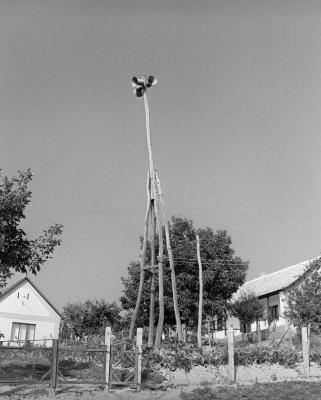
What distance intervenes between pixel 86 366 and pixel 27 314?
18.3m

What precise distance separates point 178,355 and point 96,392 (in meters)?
3.85

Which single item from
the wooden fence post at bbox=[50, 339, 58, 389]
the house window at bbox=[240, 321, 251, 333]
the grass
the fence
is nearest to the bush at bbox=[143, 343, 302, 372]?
the fence

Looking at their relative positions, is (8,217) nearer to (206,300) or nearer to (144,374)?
(144,374)

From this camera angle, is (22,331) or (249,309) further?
(249,309)

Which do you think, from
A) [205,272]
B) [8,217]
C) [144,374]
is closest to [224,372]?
[144,374]

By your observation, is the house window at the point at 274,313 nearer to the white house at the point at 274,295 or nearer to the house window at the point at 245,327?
the white house at the point at 274,295

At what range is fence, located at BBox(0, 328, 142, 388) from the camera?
14.9 meters

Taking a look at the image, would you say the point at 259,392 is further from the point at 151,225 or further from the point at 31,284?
the point at 31,284

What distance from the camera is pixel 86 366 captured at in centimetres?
1827

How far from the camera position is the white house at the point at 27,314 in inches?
1356

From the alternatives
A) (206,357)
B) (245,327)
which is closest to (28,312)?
(245,327)

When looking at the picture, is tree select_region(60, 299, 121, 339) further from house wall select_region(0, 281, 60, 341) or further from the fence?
the fence

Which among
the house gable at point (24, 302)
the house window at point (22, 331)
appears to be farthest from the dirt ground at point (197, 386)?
the house gable at point (24, 302)

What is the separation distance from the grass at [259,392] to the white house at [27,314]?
69.8 ft
